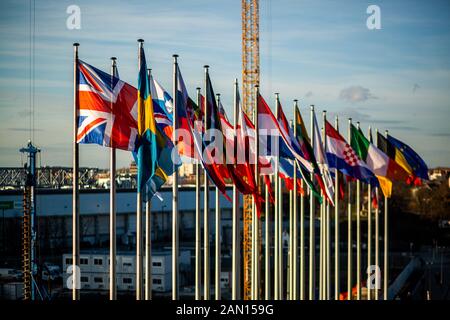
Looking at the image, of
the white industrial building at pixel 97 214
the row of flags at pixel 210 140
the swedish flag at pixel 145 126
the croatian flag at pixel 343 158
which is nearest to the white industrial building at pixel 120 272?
the white industrial building at pixel 97 214

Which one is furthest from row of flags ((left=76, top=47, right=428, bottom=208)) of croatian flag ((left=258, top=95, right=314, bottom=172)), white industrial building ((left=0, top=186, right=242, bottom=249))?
white industrial building ((left=0, top=186, right=242, bottom=249))

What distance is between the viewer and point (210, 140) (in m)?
34.1

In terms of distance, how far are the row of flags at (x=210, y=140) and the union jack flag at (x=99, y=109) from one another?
1.2 inches

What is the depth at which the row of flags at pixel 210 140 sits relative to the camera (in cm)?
2991

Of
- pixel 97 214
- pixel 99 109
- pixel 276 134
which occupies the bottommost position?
pixel 97 214

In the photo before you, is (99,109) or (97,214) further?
(97,214)

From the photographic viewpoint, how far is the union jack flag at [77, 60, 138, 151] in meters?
29.7

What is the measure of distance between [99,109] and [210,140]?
5.60 metres

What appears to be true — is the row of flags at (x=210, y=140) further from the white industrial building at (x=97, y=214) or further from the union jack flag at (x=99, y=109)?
the white industrial building at (x=97, y=214)

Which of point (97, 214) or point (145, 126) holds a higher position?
point (145, 126)

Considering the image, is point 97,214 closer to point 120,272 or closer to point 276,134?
point 120,272

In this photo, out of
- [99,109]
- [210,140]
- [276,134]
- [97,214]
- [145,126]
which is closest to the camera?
[99,109]

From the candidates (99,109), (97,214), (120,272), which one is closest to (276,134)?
(99,109)
